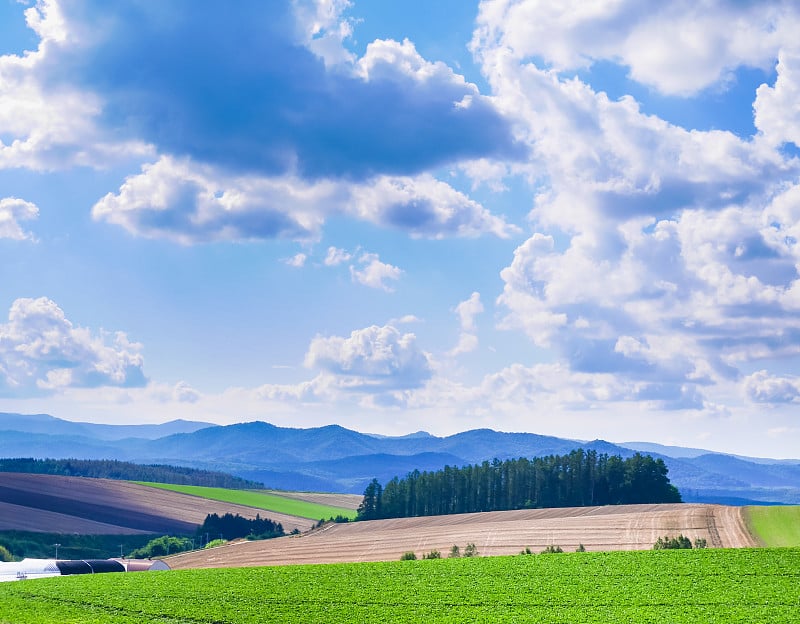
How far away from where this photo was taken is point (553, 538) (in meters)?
100

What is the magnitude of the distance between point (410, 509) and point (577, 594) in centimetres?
11743

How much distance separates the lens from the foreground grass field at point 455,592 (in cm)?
5325

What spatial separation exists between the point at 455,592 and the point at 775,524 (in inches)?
2257

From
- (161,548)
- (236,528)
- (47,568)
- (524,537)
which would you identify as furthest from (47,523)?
(524,537)

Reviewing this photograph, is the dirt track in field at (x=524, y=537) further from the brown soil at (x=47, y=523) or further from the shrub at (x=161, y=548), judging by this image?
the brown soil at (x=47, y=523)

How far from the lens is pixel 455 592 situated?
198 ft

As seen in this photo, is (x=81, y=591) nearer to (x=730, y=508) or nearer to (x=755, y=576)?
(x=755, y=576)

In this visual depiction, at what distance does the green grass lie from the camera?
9225cm

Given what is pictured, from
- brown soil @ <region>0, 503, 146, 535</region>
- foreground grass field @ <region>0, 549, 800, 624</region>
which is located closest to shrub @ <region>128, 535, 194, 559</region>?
brown soil @ <region>0, 503, 146, 535</region>

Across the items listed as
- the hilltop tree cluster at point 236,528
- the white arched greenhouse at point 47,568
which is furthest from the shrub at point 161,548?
the white arched greenhouse at point 47,568

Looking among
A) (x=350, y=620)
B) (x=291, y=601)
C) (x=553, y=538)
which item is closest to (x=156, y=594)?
(x=291, y=601)

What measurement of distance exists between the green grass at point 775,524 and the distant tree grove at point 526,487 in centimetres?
4918

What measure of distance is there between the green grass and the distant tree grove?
161 feet

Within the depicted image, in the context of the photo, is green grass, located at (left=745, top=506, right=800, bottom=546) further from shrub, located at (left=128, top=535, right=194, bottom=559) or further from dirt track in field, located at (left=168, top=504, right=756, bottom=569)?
shrub, located at (left=128, top=535, right=194, bottom=559)
